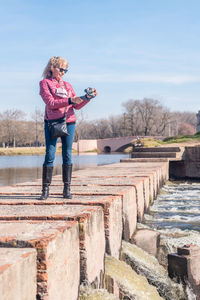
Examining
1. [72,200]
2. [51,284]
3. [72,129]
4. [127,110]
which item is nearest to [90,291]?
[51,284]

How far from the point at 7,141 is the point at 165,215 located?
85.9 m

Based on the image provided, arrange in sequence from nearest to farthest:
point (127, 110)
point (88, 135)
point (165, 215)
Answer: point (165, 215) → point (127, 110) → point (88, 135)

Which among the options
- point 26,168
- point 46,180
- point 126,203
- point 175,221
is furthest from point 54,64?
point 26,168

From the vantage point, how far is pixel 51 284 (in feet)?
7.44

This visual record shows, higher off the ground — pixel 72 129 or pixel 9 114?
pixel 9 114

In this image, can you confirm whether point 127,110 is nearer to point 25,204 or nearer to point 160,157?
point 160,157

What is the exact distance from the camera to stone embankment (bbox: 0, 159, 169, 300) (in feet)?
6.67

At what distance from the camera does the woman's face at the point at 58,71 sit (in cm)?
410

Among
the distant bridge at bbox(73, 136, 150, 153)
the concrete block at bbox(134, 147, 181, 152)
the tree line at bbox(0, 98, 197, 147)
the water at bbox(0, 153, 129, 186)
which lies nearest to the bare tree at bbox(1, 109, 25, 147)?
the tree line at bbox(0, 98, 197, 147)

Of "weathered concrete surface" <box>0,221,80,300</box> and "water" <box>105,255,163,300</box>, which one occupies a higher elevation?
"weathered concrete surface" <box>0,221,80,300</box>

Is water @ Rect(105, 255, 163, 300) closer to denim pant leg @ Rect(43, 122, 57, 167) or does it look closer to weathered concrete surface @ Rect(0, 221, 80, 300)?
weathered concrete surface @ Rect(0, 221, 80, 300)

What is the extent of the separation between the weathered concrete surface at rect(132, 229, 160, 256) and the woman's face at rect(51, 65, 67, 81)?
224 cm

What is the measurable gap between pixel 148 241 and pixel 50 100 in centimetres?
215

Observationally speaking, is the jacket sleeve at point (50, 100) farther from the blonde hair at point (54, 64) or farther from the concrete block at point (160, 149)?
the concrete block at point (160, 149)
